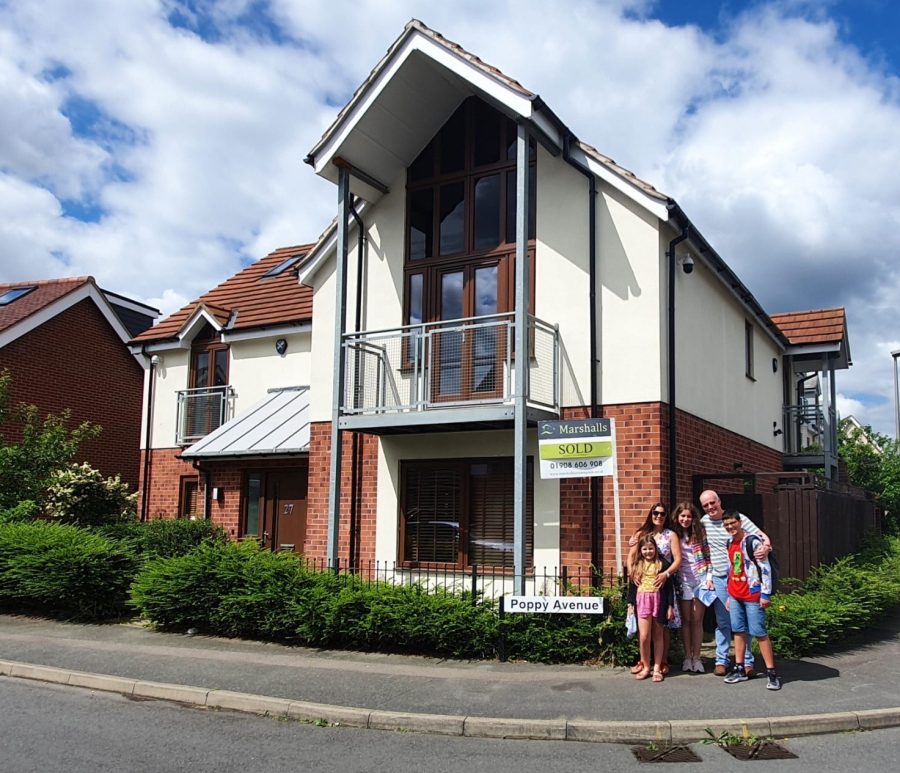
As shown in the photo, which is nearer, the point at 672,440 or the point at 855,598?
the point at 855,598

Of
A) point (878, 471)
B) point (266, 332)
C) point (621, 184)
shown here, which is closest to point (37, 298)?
point (266, 332)

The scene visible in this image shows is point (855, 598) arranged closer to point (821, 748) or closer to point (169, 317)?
point (821, 748)

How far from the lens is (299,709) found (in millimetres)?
6980

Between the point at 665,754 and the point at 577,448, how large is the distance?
141 inches

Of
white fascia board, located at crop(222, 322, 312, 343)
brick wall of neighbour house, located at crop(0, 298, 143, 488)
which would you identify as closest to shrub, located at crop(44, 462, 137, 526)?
brick wall of neighbour house, located at crop(0, 298, 143, 488)

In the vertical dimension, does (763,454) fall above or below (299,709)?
above

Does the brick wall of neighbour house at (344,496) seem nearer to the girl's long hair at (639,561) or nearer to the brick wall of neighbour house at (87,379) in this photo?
the girl's long hair at (639,561)

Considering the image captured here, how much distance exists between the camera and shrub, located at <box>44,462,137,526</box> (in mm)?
15766

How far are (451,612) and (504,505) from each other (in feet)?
7.23

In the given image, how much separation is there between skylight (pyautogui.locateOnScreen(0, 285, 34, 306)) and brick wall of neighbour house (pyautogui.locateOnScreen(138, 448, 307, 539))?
678 centimetres

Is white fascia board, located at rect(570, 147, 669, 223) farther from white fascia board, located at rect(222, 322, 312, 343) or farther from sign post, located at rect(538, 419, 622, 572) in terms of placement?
white fascia board, located at rect(222, 322, 312, 343)

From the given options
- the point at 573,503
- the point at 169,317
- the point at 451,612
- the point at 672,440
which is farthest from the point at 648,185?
the point at 169,317

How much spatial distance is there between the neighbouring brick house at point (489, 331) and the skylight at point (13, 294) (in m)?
11.4

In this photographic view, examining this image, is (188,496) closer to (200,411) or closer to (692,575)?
(200,411)
